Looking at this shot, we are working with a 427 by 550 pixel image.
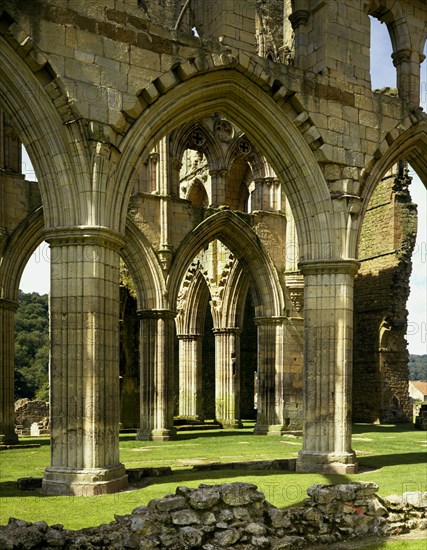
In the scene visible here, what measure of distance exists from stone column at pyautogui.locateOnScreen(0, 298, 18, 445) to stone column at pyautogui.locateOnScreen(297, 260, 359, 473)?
22.3ft

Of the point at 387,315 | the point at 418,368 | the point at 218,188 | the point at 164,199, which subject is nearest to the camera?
the point at 164,199

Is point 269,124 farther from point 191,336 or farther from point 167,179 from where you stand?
Result: point 191,336

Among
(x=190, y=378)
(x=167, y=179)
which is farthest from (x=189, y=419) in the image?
(x=167, y=179)

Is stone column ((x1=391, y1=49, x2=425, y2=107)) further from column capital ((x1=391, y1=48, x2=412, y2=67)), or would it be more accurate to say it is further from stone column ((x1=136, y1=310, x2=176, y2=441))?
stone column ((x1=136, y1=310, x2=176, y2=441))

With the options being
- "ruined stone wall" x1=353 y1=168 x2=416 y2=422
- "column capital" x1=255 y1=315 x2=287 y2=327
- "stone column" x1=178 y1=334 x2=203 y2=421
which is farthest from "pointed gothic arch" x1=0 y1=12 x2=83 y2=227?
"ruined stone wall" x1=353 y1=168 x2=416 y2=422

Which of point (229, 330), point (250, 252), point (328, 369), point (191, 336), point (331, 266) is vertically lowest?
point (328, 369)

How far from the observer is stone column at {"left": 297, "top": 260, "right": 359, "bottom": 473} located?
10062mm

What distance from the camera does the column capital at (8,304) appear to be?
570 inches

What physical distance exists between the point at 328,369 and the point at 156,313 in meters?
6.45

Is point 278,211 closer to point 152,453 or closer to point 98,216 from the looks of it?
point 152,453

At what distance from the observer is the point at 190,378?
65.1 ft

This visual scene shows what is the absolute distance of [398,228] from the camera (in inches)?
903

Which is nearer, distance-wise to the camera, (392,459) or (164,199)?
(392,459)

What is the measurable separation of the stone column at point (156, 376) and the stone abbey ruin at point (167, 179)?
32mm
